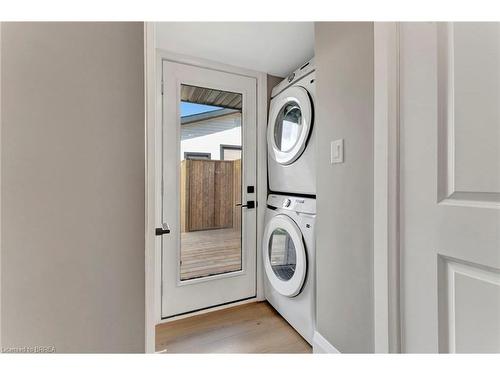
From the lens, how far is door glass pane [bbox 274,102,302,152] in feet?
5.06

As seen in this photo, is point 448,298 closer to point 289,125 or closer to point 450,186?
point 450,186

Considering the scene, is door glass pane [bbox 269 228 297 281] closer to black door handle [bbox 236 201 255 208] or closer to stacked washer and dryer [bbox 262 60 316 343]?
stacked washer and dryer [bbox 262 60 316 343]

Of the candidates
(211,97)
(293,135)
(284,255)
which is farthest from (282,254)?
(211,97)

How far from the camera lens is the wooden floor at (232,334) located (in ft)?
4.47

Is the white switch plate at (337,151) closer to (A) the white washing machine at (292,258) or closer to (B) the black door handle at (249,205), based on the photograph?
(A) the white washing machine at (292,258)

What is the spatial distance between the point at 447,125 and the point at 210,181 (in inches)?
58.9

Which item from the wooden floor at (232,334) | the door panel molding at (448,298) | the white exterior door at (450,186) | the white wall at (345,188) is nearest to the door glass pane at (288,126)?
the white wall at (345,188)

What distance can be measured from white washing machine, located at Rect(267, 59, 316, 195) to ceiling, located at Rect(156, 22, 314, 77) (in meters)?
0.18

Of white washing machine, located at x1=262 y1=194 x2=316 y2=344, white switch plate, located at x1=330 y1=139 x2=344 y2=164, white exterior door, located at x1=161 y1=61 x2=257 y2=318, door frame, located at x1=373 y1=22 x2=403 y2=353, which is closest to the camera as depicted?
door frame, located at x1=373 y1=22 x2=403 y2=353

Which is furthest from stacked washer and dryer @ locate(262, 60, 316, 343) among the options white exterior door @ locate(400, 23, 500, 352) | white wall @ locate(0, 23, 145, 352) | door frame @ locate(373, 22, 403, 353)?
white wall @ locate(0, 23, 145, 352)

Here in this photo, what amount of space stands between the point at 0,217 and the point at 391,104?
3.68ft

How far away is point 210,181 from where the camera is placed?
181 cm

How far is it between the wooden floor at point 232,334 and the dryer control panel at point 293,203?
0.86 meters
